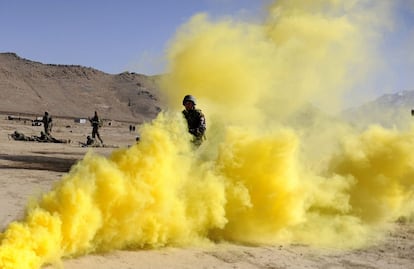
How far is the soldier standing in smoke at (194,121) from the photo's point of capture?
8727 millimetres

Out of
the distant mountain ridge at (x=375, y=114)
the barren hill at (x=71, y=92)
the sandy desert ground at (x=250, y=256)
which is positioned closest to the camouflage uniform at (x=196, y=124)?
the sandy desert ground at (x=250, y=256)

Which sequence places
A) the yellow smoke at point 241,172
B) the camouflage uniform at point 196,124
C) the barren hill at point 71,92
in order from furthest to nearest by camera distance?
1. the barren hill at point 71,92
2. the camouflage uniform at point 196,124
3. the yellow smoke at point 241,172

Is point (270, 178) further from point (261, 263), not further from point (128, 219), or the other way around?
point (128, 219)

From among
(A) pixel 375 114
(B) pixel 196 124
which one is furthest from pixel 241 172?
(A) pixel 375 114

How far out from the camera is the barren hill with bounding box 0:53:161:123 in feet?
311

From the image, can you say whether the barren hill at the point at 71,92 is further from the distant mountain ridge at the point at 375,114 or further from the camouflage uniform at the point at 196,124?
the camouflage uniform at the point at 196,124

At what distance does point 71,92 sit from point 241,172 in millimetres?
101936

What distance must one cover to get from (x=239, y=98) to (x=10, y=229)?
5795 mm

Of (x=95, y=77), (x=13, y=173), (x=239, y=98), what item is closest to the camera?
(x=239, y=98)

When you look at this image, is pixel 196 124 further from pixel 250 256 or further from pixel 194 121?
pixel 250 256

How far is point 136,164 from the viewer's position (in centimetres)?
719

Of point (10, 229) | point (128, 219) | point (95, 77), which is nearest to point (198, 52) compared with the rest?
point (128, 219)

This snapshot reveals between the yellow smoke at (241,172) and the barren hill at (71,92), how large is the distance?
3151 inches

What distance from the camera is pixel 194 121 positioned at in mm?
8844
